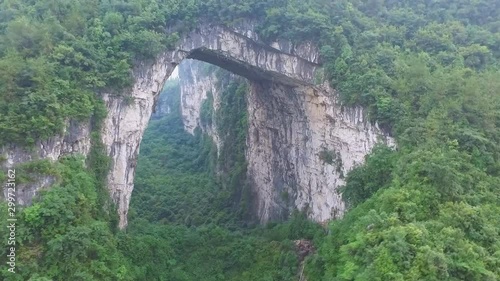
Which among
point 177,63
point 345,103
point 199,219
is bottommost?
point 199,219

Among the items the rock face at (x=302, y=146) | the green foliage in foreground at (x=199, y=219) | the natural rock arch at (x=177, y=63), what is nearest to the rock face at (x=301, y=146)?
A: the rock face at (x=302, y=146)

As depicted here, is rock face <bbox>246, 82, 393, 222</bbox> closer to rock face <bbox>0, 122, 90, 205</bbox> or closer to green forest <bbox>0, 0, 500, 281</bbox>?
green forest <bbox>0, 0, 500, 281</bbox>

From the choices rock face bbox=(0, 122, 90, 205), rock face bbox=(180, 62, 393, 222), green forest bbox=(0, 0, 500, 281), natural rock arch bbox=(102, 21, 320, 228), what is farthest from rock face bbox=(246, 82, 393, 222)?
rock face bbox=(0, 122, 90, 205)

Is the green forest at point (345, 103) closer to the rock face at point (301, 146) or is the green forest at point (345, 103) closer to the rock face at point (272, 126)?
the rock face at point (272, 126)

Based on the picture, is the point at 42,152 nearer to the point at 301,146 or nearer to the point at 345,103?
the point at 345,103

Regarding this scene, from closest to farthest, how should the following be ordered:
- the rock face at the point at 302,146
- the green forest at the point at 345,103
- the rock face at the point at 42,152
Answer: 1. the green forest at the point at 345,103
2. the rock face at the point at 42,152
3. the rock face at the point at 302,146

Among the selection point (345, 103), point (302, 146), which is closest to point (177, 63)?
point (302, 146)
